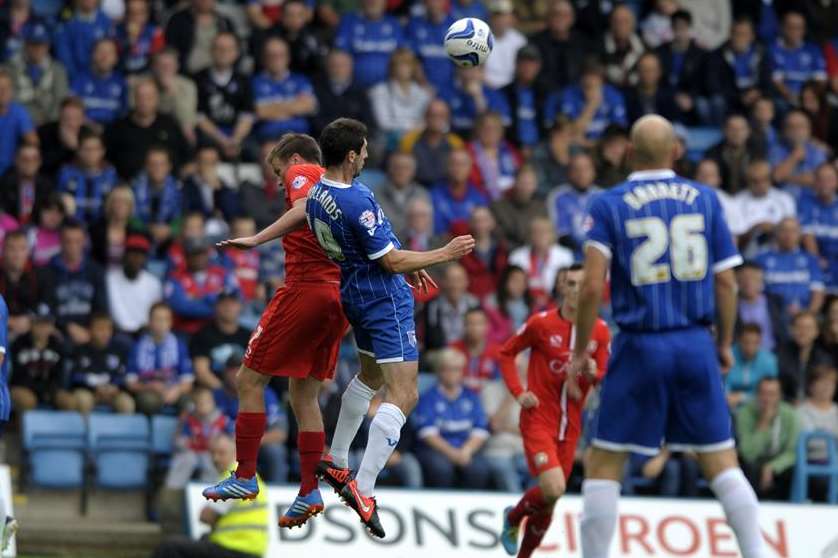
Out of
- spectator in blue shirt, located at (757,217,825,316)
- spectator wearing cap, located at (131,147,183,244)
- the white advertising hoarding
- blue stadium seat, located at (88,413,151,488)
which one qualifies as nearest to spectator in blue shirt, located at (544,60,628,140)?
spectator in blue shirt, located at (757,217,825,316)

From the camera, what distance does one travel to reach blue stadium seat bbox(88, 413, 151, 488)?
17109 mm

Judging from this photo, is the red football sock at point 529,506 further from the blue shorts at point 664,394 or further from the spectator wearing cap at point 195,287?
the spectator wearing cap at point 195,287

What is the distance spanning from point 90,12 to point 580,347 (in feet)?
38.0

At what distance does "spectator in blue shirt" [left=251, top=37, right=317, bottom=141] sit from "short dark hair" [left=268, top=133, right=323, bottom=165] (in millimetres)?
7976

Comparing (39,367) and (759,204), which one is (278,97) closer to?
(39,367)

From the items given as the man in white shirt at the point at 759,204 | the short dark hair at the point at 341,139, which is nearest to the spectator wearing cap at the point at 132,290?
the man in white shirt at the point at 759,204

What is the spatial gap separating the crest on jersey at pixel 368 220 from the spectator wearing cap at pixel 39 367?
698cm

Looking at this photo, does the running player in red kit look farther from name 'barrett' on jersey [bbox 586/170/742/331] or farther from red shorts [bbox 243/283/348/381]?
name 'barrett' on jersey [bbox 586/170/742/331]

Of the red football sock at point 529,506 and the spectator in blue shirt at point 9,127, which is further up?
the spectator in blue shirt at point 9,127

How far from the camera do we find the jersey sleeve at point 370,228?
1084 centimetres

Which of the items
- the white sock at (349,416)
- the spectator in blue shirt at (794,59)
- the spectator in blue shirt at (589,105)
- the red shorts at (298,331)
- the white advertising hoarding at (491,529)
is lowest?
the white advertising hoarding at (491,529)

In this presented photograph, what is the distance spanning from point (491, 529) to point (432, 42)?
645 centimetres

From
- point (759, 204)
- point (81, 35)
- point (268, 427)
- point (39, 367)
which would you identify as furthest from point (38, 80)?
point (759, 204)

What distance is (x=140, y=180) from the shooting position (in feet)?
60.5
